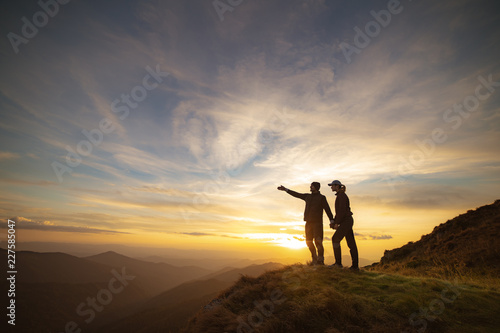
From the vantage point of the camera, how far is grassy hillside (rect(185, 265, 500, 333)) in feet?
15.7

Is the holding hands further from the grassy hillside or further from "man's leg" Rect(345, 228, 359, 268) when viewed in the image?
the grassy hillside

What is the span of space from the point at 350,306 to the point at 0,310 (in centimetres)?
32708

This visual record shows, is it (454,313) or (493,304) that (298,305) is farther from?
(493,304)

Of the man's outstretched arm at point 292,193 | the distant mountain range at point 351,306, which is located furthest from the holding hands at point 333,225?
the man's outstretched arm at point 292,193

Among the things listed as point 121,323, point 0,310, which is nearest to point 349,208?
point 121,323

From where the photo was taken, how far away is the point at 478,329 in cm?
448

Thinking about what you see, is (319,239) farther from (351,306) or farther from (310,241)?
(351,306)

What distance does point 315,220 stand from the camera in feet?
31.2

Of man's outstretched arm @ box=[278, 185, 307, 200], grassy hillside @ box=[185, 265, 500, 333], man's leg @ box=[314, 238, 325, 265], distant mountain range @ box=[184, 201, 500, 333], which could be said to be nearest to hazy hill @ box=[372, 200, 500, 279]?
distant mountain range @ box=[184, 201, 500, 333]

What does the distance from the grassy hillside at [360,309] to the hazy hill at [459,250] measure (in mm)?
5115

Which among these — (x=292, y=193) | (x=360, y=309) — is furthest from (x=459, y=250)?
(x=360, y=309)

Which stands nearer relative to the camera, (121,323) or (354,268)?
(354,268)

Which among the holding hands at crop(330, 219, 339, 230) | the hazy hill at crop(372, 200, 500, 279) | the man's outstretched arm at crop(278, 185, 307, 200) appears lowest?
the hazy hill at crop(372, 200, 500, 279)

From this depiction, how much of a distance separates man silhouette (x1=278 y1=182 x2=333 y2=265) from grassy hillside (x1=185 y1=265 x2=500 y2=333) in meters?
1.88
